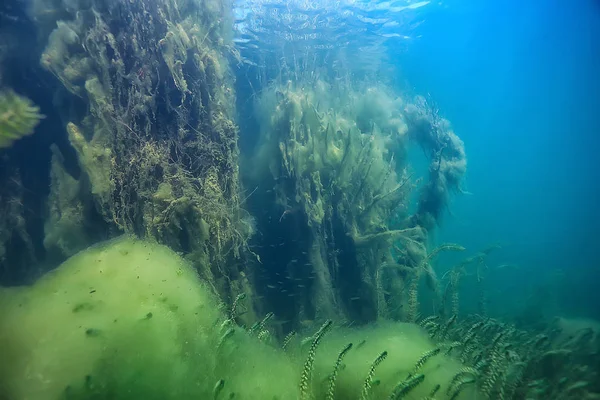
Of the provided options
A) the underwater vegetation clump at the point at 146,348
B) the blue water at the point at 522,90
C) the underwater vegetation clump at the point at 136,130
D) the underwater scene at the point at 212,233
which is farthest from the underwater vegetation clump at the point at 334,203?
the blue water at the point at 522,90

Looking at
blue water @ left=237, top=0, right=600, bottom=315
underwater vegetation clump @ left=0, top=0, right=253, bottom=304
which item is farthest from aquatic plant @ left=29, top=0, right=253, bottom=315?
blue water @ left=237, top=0, right=600, bottom=315

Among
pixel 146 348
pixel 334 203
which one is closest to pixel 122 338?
pixel 146 348

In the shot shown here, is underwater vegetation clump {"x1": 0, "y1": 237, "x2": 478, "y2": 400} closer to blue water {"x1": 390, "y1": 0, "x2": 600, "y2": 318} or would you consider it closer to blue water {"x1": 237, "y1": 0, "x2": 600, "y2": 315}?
blue water {"x1": 237, "y1": 0, "x2": 600, "y2": 315}

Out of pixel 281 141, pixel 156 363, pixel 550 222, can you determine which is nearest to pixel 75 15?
pixel 281 141

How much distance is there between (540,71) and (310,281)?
151ft

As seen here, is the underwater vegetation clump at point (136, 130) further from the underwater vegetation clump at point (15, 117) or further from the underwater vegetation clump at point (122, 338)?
the underwater vegetation clump at point (122, 338)

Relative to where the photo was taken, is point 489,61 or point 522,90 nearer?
point 489,61

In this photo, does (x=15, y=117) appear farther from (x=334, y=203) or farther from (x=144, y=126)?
(x=334, y=203)

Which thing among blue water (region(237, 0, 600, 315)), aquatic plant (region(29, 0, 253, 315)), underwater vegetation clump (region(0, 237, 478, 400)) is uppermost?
blue water (region(237, 0, 600, 315))

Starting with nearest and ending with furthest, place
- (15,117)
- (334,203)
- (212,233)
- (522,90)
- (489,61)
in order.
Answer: (15,117) → (212,233) → (334,203) → (489,61) → (522,90)

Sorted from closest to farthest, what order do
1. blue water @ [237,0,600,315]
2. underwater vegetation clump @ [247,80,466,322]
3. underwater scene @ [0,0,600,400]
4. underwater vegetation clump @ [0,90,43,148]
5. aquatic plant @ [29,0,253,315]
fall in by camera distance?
1. underwater scene @ [0,0,600,400]
2. aquatic plant @ [29,0,253,315]
3. underwater vegetation clump @ [0,90,43,148]
4. underwater vegetation clump @ [247,80,466,322]
5. blue water @ [237,0,600,315]

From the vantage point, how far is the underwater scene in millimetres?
2891

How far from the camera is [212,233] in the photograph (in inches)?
198

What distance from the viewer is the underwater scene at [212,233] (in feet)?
9.48
